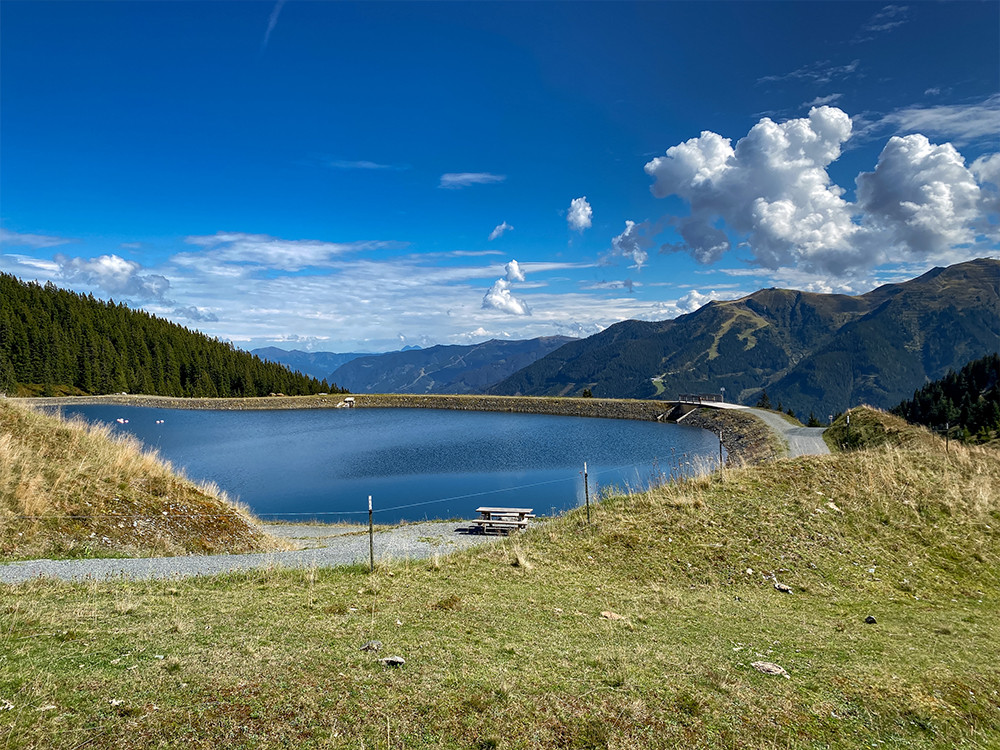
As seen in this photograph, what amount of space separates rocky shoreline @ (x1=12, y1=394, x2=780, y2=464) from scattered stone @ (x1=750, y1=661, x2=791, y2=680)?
169 ft

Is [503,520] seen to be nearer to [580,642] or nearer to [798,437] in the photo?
[580,642]

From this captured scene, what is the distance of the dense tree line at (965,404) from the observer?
53291 millimetres

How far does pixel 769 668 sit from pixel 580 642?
2724 mm

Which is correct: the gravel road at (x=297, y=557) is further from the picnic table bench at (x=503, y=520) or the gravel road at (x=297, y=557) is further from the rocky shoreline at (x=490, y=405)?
the rocky shoreline at (x=490, y=405)

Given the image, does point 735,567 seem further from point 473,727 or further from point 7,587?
point 7,587

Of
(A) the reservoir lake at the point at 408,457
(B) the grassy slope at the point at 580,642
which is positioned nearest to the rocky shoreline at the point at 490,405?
(A) the reservoir lake at the point at 408,457

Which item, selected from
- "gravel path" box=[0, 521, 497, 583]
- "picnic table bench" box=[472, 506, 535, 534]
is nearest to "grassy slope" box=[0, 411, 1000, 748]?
"gravel path" box=[0, 521, 497, 583]

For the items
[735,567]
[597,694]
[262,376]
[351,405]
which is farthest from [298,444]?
[262,376]

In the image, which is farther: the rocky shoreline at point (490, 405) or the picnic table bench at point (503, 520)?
the rocky shoreline at point (490, 405)

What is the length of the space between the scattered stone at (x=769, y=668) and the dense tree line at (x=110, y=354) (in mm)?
104671

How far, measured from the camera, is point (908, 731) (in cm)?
612

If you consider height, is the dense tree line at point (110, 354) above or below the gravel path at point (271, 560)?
above

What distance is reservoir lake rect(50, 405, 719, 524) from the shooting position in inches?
1230

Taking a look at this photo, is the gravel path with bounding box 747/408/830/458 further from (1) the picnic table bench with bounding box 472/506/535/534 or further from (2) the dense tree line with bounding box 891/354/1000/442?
(1) the picnic table bench with bounding box 472/506/535/534
